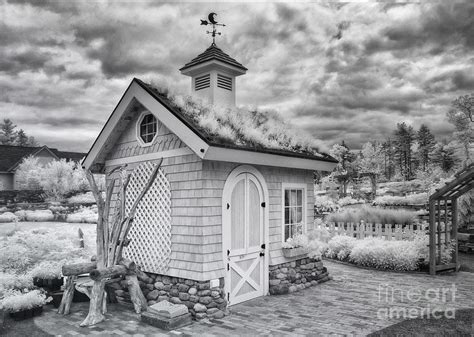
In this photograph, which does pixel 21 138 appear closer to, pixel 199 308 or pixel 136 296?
pixel 136 296

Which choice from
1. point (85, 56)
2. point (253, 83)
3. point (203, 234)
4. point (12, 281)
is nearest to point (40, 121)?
point (85, 56)

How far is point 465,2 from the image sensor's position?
1420cm

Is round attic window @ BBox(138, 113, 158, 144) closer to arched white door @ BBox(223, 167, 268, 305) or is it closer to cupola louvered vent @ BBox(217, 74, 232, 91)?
arched white door @ BBox(223, 167, 268, 305)

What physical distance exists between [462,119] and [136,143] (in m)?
30.5

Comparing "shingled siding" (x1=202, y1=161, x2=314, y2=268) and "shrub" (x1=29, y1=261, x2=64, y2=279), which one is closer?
"shingled siding" (x1=202, y1=161, x2=314, y2=268)

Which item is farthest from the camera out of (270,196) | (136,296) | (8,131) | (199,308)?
(8,131)

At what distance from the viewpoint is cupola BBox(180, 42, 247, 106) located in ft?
32.6

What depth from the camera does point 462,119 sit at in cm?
2955

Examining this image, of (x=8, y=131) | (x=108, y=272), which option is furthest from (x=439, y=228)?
(x=8, y=131)

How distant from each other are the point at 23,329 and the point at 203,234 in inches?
138

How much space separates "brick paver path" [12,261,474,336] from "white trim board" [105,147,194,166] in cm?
324

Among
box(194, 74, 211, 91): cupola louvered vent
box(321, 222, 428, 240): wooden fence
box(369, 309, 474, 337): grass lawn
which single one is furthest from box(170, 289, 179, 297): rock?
box(321, 222, 428, 240): wooden fence

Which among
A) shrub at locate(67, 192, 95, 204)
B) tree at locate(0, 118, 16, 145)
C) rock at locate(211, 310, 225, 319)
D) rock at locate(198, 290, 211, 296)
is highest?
tree at locate(0, 118, 16, 145)

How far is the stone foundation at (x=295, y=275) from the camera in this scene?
325 inches
